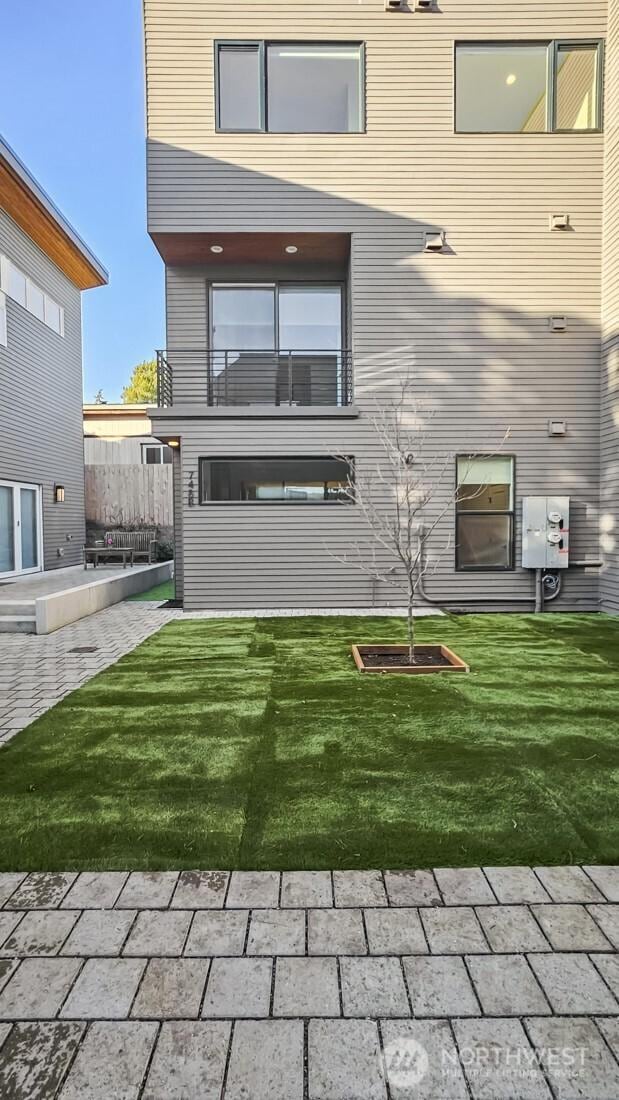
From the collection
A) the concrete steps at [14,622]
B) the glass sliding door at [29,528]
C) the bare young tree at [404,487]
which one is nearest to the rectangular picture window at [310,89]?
the bare young tree at [404,487]

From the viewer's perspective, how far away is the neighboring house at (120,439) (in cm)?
1983

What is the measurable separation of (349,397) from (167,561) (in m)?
6.92

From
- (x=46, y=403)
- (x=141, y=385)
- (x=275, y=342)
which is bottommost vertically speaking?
(x=46, y=403)

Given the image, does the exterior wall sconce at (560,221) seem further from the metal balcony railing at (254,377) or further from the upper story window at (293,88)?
the metal balcony railing at (254,377)

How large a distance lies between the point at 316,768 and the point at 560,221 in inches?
323

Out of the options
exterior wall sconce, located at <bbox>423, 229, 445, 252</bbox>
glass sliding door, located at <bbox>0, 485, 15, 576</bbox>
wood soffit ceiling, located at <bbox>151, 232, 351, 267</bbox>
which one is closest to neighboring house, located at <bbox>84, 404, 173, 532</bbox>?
glass sliding door, located at <bbox>0, 485, 15, 576</bbox>

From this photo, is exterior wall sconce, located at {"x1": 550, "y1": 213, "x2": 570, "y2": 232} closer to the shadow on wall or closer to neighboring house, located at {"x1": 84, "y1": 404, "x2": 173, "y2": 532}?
the shadow on wall

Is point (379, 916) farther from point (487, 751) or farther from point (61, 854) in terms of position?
point (487, 751)

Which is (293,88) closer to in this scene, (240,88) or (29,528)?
(240,88)

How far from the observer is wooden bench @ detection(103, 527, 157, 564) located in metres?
14.3

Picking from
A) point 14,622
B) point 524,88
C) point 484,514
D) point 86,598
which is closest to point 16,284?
point 86,598

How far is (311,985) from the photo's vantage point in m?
1.77

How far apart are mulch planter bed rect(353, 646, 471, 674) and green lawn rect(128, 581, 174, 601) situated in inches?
223

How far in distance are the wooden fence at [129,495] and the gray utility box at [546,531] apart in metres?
9.38
